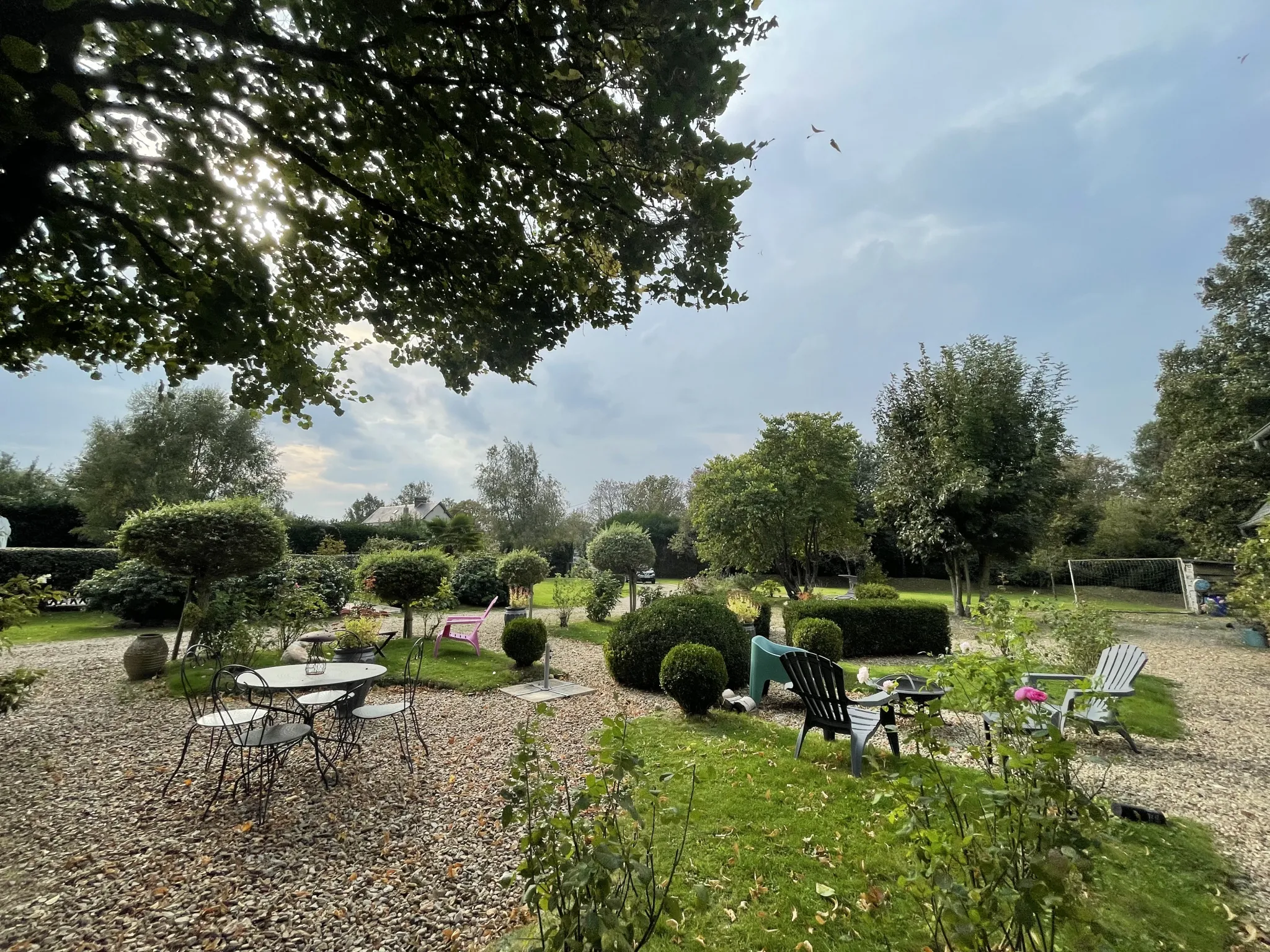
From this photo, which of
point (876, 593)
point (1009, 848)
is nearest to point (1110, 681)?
point (1009, 848)

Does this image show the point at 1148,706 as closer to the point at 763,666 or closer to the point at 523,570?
the point at 763,666

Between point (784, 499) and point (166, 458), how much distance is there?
23.6 meters

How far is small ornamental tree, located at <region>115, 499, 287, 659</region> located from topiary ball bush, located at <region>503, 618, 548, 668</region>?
4.25 meters

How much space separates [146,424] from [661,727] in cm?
2515

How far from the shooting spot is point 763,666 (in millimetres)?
6094

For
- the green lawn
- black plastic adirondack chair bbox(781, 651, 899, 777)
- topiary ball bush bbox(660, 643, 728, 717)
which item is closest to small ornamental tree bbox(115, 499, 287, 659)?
topiary ball bush bbox(660, 643, 728, 717)

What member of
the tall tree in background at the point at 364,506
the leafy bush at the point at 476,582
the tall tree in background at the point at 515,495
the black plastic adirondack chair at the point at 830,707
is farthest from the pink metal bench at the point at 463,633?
the tall tree in background at the point at 364,506

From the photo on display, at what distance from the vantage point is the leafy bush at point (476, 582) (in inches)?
647

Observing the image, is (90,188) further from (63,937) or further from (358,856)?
(358,856)

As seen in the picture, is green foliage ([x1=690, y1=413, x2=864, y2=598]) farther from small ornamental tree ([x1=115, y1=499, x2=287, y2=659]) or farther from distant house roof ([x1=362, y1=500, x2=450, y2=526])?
distant house roof ([x1=362, y1=500, x2=450, y2=526])

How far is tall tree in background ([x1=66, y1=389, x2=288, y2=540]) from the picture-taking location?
64.1 ft

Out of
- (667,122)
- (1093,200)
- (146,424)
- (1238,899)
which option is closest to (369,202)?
(667,122)

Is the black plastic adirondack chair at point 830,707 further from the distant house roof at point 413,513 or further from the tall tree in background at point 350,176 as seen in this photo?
the distant house roof at point 413,513

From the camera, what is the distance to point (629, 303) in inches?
159
